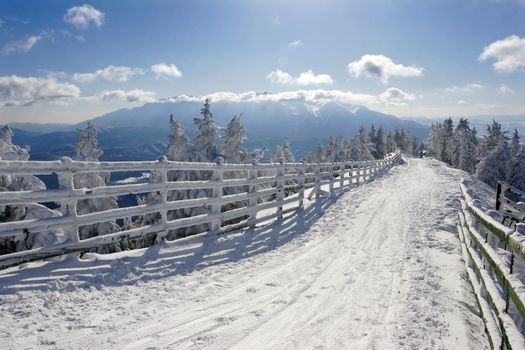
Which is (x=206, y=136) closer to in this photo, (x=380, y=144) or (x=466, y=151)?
(x=466, y=151)

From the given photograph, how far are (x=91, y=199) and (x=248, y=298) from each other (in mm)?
21229

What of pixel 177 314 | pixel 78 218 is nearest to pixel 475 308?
pixel 177 314

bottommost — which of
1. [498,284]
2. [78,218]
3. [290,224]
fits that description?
[290,224]

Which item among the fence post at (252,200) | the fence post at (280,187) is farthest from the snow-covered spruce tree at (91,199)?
the fence post at (280,187)

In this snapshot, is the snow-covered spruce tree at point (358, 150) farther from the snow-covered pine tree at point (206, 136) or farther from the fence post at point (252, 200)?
the fence post at point (252, 200)

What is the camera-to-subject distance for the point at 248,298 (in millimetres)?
5133

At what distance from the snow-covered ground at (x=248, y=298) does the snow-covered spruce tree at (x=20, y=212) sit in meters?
0.68

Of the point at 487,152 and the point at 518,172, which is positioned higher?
the point at 487,152

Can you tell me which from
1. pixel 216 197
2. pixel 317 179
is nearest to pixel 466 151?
pixel 317 179

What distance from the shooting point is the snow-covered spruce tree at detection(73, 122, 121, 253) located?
15703 mm

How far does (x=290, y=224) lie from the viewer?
10.6 metres

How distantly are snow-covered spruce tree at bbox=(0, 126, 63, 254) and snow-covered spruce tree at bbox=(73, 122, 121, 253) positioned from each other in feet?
8.09

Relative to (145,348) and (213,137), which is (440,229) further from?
(213,137)

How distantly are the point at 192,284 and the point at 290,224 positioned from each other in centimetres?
532
